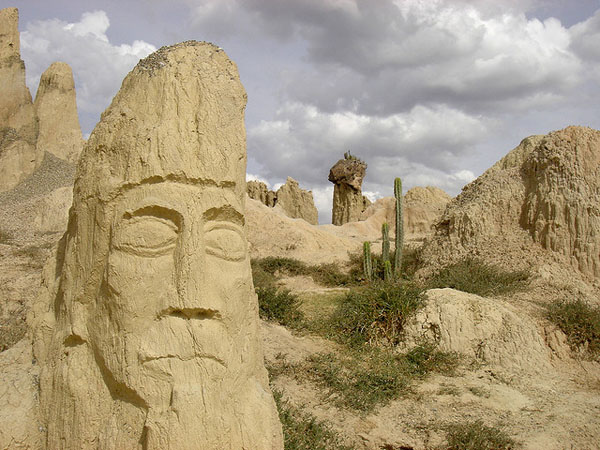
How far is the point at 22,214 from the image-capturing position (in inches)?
805

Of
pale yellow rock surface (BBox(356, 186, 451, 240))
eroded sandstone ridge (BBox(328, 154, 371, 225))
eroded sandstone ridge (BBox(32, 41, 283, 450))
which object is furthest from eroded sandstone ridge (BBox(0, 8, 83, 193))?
eroded sandstone ridge (BBox(32, 41, 283, 450))

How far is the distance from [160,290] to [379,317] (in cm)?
480

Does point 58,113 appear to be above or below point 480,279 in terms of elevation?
above

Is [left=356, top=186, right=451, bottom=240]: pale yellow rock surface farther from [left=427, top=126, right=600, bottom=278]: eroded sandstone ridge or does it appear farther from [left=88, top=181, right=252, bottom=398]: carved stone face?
[left=88, top=181, right=252, bottom=398]: carved stone face

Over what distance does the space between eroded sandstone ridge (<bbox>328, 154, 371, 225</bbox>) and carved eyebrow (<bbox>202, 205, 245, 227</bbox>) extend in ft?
97.0

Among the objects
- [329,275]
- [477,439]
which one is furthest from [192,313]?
[329,275]

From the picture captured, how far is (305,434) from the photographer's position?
13.7 ft

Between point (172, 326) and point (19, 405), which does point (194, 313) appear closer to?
point (172, 326)

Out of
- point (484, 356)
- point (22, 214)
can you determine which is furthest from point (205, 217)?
point (22, 214)

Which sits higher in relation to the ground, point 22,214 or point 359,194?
point 359,194

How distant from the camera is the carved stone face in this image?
2.72 meters

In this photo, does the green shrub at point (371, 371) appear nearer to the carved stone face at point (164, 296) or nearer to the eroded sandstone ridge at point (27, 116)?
the carved stone face at point (164, 296)

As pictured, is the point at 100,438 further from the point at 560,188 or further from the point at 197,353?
the point at 560,188

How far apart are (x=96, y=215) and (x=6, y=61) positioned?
103 ft
